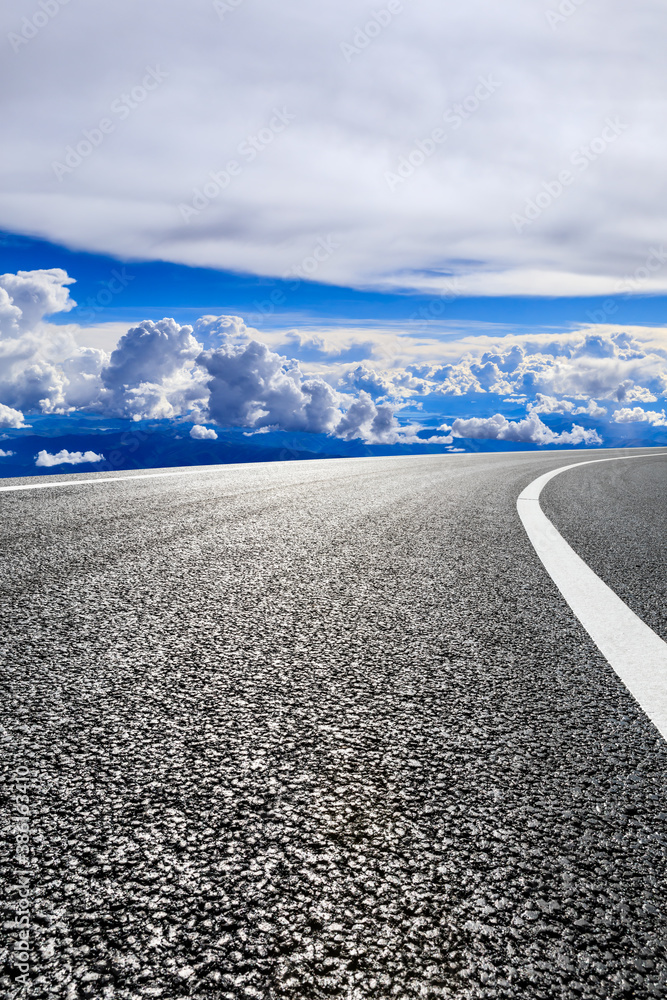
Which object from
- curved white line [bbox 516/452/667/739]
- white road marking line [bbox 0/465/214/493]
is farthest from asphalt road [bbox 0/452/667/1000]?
white road marking line [bbox 0/465/214/493]

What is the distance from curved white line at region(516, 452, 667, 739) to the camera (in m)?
1.99

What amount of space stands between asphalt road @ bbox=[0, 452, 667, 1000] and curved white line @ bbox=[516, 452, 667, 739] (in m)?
0.07

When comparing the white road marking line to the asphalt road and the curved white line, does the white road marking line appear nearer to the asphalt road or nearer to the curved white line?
the asphalt road

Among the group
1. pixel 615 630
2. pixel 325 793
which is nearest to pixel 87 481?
pixel 615 630

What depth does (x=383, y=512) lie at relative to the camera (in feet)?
19.4

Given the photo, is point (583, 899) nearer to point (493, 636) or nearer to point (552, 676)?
point (552, 676)

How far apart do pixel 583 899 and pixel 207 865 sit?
636mm

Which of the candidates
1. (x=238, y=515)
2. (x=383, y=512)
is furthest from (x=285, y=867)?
(x=383, y=512)

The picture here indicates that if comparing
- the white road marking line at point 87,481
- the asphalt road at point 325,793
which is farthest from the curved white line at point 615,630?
the white road marking line at point 87,481

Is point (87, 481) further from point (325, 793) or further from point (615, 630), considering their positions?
point (325, 793)

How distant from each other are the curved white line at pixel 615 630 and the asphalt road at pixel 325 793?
0.07m

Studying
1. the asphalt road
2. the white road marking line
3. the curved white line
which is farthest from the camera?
the white road marking line

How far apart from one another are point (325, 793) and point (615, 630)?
1.73 metres

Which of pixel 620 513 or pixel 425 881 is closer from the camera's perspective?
pixel 425 881
